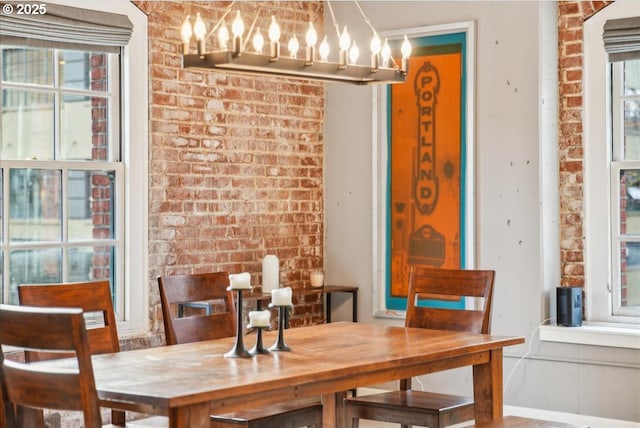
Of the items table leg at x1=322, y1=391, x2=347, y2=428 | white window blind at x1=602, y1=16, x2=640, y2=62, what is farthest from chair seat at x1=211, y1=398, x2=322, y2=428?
white window blind at x1=602, y1=16, x2=640, y2=62

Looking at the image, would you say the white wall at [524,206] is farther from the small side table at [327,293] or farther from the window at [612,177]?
the small side table at [327,293]

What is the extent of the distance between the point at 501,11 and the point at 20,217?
305cm

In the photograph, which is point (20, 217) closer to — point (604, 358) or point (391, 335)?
point (391, 335)

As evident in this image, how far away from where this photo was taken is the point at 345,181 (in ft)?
21.8

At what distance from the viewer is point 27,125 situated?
503cm

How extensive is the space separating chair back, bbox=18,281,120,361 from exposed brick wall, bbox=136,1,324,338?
146 cm

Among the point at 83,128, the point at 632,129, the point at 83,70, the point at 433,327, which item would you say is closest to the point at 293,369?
the point at 433,327

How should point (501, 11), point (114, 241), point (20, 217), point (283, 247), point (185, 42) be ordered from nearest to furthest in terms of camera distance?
point (185, 42), point (20, 217), point (114, 241), point (501, 11), point (283, 247)

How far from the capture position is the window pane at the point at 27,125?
4.95 m

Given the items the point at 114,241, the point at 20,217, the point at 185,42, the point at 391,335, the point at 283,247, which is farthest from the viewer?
the point at 283,247

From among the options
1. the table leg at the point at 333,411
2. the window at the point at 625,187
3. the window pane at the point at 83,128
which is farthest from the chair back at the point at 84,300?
the window at the point at 625,187

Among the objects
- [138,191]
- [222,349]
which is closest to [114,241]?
[138,191]

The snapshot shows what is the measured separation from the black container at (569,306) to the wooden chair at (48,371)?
135 inches

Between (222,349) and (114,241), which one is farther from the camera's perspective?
(114,241)
